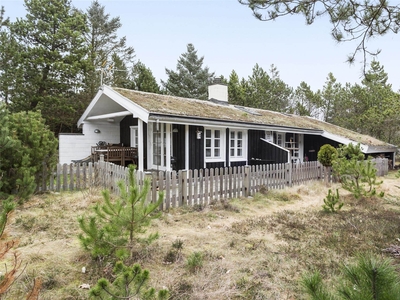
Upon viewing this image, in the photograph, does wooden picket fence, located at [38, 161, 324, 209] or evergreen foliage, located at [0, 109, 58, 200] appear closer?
evergreen foliage, located at [0, 109, 58, 200]

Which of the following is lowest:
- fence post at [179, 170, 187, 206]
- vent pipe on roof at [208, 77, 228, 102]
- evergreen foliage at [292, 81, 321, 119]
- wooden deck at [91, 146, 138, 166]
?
fence post at [179, 170, 187, 206]

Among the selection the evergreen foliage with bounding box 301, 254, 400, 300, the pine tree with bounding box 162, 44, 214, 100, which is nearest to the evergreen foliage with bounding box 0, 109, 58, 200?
the evergreen foliage with bounding box 301, 254, 400, 300

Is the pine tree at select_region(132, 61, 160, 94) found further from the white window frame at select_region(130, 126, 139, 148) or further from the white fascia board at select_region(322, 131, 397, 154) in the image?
the white fascia board at select_region(322, 131, 397, 154)

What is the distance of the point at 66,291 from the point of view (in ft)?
9.80

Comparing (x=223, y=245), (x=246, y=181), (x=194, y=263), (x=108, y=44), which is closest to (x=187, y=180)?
(x=246, y=181)

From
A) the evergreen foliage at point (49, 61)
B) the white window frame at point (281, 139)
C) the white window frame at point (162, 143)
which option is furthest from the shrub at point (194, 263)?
the evergreen foliage at point (49, 61)

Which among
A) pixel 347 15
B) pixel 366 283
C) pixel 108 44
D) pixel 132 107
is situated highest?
pixel 108 44

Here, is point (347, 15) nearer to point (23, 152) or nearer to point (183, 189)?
point (183, 189)

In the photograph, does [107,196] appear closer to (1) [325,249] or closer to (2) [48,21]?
(1) [325,249]

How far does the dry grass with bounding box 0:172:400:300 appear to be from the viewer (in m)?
3.15

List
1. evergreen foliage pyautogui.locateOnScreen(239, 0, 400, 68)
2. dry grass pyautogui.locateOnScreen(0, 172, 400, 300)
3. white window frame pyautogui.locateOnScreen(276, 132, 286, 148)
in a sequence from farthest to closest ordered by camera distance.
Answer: white window frame pyautogui.locateOnScreen(276, 132, 286, 148) < evergreen foliage pyautogui.locateOnScreen(239, 0, 400, 68) < dry grass pyautogui.locateOnScreen(0, 172, 400, 300)

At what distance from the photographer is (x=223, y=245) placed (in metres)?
4.44

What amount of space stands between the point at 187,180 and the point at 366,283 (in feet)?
19.6

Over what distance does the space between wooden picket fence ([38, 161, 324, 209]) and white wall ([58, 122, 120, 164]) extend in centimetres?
555
